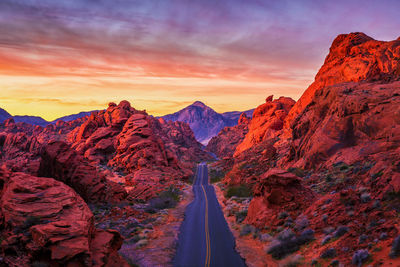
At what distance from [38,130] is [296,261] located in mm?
201966

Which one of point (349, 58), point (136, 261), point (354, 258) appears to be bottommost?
point (136, 261)

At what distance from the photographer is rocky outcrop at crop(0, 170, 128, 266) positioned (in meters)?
10.9

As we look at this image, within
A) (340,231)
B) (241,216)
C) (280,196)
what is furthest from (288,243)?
(241,216)

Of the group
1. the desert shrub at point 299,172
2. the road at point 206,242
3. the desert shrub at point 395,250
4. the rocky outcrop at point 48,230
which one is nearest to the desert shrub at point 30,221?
the rocky outcrop at point 48,230

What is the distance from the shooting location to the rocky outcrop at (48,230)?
10.9 metres

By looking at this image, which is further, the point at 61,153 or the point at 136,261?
the point at 61,153

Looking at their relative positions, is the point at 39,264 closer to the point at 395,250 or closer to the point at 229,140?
the point at 395,250

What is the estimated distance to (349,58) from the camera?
5081 centimetres

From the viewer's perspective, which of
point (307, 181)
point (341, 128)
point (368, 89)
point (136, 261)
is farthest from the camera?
point (368, 89)

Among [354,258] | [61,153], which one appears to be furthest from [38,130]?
[354,258]

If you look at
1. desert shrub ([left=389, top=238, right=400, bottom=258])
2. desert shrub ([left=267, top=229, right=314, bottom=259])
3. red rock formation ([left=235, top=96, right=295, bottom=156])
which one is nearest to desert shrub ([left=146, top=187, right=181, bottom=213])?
desert shrub ([left=267, top=229, right=314, bottom=259])

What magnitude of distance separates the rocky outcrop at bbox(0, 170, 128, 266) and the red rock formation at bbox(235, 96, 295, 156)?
62157mm

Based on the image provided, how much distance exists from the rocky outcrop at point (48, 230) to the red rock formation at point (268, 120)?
62.2m

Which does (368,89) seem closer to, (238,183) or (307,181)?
(307,181)
